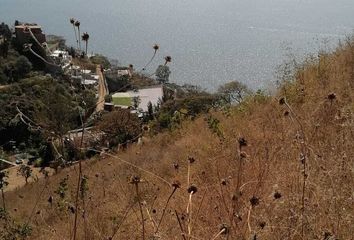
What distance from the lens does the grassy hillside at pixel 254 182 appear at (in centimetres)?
145

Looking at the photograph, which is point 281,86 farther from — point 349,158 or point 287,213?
point 287,213

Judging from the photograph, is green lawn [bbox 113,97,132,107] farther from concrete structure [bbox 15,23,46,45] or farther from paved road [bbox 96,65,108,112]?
concrete structure [bbox 15,23,46,45]

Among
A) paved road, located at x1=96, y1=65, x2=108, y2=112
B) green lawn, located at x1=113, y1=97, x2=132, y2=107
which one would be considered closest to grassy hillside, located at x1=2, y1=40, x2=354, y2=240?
paved road, located at x1=96, y1=65, x2=108, y2=112

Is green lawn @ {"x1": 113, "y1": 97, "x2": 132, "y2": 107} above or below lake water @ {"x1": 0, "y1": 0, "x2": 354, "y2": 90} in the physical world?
below

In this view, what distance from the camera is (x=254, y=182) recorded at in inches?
84.3

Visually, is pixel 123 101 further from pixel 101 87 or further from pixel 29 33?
pixel 29 33

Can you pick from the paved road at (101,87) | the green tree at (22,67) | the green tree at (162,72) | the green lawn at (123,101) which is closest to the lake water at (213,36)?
the green tree at (162,72)

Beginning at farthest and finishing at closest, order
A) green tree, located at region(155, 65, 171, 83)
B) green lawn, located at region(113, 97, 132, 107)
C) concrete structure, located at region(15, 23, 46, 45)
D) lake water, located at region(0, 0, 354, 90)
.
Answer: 1. lake water, located at region(0, 0, 354, 90)
2. green lawn, located at region(113, 97, 132, 107)
3. green tree, located at region(155, 65, 171, 83)
4. concrete structure, located at region(15, 23, 46, 45)

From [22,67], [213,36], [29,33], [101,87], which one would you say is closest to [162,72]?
[101,87]

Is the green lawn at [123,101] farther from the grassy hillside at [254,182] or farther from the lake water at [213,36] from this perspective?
the grassy hillside at [254,182]

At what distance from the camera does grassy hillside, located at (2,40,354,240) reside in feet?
4.74

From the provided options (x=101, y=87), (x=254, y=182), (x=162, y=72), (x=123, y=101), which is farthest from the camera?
(x=123, y=101)

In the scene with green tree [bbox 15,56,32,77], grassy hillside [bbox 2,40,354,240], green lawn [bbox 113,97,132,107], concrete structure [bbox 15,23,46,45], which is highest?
concrete structure [bbox 15,23,46,45]

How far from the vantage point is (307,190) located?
1669mm
